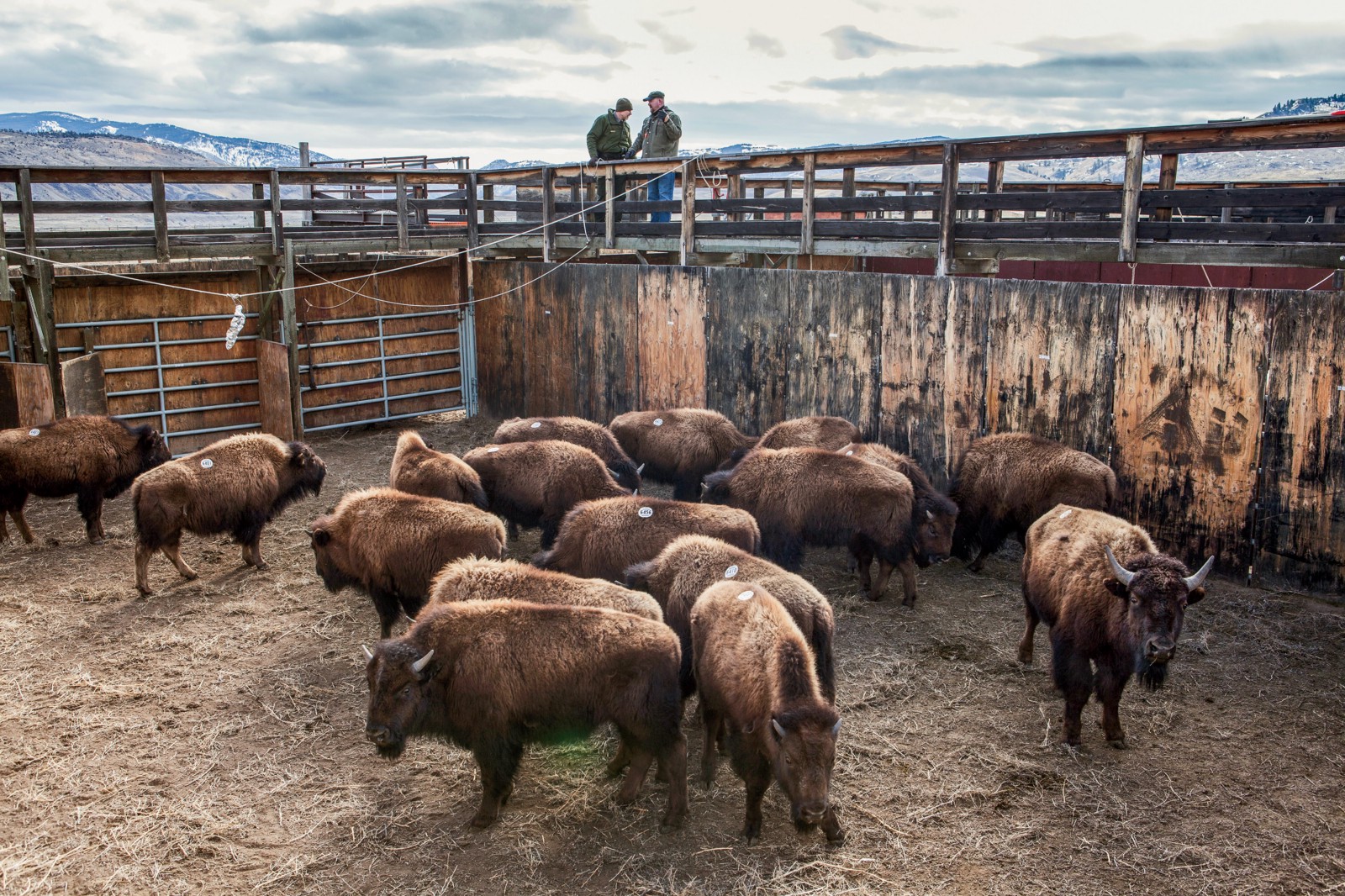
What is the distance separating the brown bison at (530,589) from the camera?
225 inches

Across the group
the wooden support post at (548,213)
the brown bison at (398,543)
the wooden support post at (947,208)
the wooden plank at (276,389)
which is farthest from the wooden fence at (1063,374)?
the brown bison at (398,543)

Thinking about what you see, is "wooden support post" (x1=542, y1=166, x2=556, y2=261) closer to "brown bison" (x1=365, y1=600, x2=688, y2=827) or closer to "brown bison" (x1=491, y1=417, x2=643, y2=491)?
"brown bison" (x1=491, y1=417, x2=643, y2=491)

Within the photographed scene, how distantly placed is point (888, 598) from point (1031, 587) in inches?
74.1

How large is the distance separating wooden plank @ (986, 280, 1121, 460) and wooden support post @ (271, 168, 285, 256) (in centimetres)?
906

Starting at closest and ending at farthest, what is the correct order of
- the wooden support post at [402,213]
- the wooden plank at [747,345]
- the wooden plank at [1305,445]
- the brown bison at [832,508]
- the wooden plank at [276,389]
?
1. the wooden plank at [1305,445]
2. the brown bison at [832,508]
3. the wooden plank at [747,345]
4. the wooden plank at [276,389]
5. the wooden support post at [402,213]

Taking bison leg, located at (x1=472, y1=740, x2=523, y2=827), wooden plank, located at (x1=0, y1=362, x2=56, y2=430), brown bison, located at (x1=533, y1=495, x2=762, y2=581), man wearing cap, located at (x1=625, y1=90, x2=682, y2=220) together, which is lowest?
bison leg, located at (x1=472, y1=740, x2=523, y2=827)

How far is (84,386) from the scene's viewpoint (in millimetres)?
11312

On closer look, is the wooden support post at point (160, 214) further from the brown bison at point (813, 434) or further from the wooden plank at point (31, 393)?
the brown bison at point (813, 434)

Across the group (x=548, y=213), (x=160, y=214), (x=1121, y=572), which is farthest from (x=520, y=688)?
(x=548, y=213)

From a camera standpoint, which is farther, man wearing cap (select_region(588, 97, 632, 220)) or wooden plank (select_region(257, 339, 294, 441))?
man wearing cap (select_region(588, 97, 632, 220))

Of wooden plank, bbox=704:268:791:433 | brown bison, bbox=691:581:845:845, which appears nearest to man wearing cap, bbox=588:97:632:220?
wooden plank, bbox=704:268:791:433

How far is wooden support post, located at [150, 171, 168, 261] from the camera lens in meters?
12.0

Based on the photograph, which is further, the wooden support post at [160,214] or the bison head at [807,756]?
the wooden support post at [160,214]

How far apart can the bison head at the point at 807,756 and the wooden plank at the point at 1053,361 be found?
208 inches
